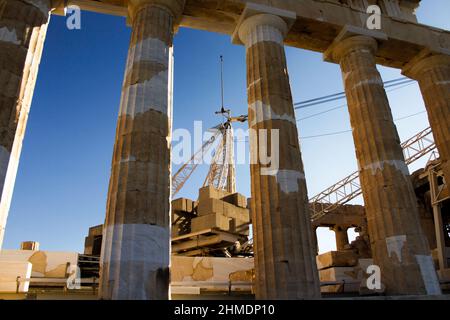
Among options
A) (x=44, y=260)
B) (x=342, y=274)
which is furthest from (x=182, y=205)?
(x=342, y=274)

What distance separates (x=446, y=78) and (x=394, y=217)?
408 inches

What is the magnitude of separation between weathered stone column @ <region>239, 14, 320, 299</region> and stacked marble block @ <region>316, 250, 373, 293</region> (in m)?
10.2

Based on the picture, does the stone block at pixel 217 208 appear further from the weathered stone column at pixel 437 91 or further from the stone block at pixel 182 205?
the weathered stone column at pixel 437 91

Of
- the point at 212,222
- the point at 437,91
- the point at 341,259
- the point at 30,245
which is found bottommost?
the point at 341,259

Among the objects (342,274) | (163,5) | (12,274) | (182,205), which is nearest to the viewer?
(12,274)

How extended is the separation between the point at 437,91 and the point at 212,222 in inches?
791

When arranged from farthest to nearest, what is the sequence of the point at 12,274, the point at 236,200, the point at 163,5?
1. the point at 236,200
2. the point at 163,5
3. the point at 12,274

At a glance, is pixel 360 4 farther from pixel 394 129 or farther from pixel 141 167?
pixel 141 167

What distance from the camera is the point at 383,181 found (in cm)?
1727

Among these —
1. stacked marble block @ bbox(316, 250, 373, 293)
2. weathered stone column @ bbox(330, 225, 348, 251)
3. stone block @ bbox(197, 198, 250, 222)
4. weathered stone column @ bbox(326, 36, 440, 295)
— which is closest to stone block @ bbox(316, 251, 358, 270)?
stacked marble block @ bbox(316, 250, 373, 293)

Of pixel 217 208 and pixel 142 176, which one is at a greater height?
pixel 217 208

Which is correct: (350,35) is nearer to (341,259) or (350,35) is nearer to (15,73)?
(341,259)

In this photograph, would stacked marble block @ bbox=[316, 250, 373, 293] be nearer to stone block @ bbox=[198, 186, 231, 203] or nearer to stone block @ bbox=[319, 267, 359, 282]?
stone block @ bbox=[319, 267, 359, 282]

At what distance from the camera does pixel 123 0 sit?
57.8ft
